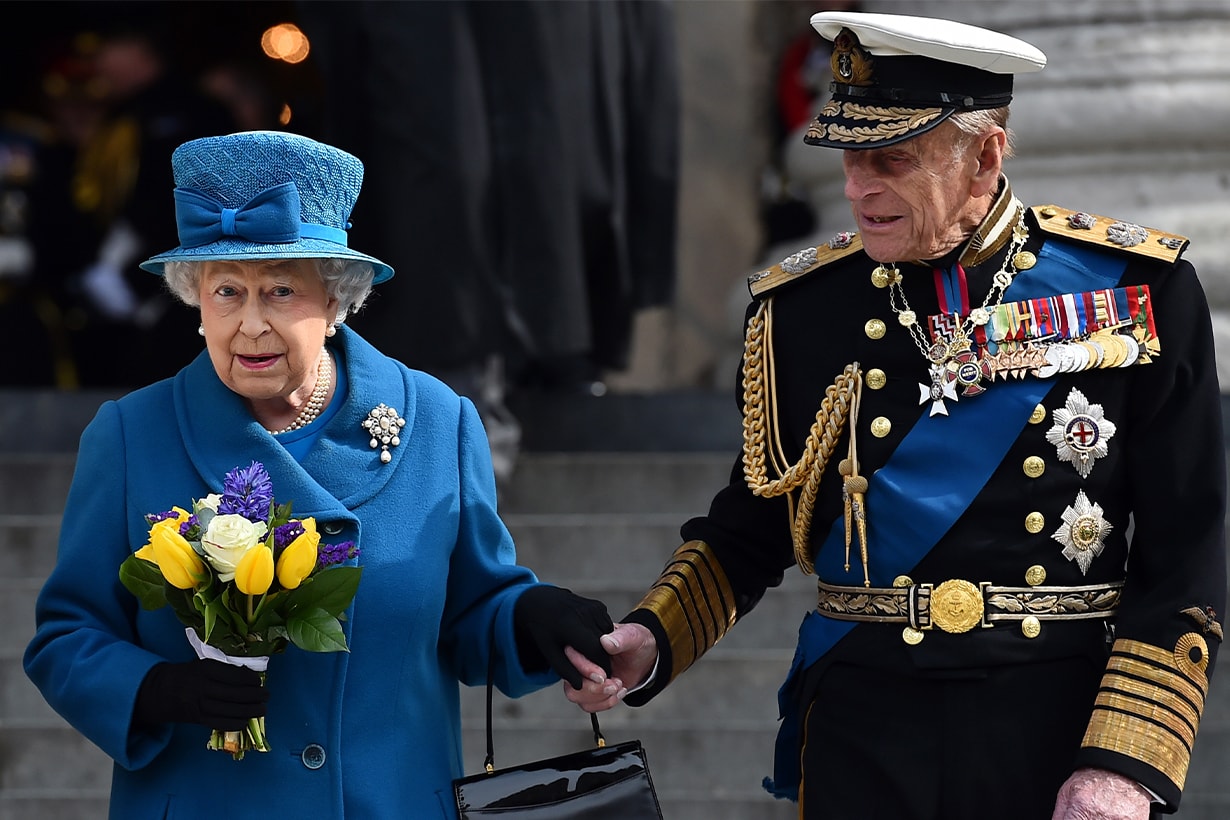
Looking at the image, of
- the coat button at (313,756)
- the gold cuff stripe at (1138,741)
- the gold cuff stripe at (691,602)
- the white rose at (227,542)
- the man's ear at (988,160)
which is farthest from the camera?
the gold cuff stripe at (691,602)

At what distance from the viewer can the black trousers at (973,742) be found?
3240mm

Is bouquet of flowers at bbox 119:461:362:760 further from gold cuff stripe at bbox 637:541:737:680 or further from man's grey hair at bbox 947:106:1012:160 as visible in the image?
man's grey hair at bbox 947:106:1012:160

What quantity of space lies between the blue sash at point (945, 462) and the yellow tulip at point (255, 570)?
0.96 meters

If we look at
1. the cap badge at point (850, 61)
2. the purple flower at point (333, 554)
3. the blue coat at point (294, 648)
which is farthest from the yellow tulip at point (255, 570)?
the cap badge at point (850, 61)

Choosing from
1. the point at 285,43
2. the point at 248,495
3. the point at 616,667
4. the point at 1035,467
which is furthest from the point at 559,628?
the point at 285,43

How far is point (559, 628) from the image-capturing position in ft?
11.0

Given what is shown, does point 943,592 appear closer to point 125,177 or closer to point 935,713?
point 935,713

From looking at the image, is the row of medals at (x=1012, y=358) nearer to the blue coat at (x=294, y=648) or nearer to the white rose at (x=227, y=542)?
the blue coat at (x=294, y=648)

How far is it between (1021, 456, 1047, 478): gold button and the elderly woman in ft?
2.45

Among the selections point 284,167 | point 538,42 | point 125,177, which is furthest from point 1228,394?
point 125,177

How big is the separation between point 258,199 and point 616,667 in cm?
101

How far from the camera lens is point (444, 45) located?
716 centimetres

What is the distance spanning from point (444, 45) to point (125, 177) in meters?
4.21

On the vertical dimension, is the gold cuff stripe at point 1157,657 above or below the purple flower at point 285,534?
below
